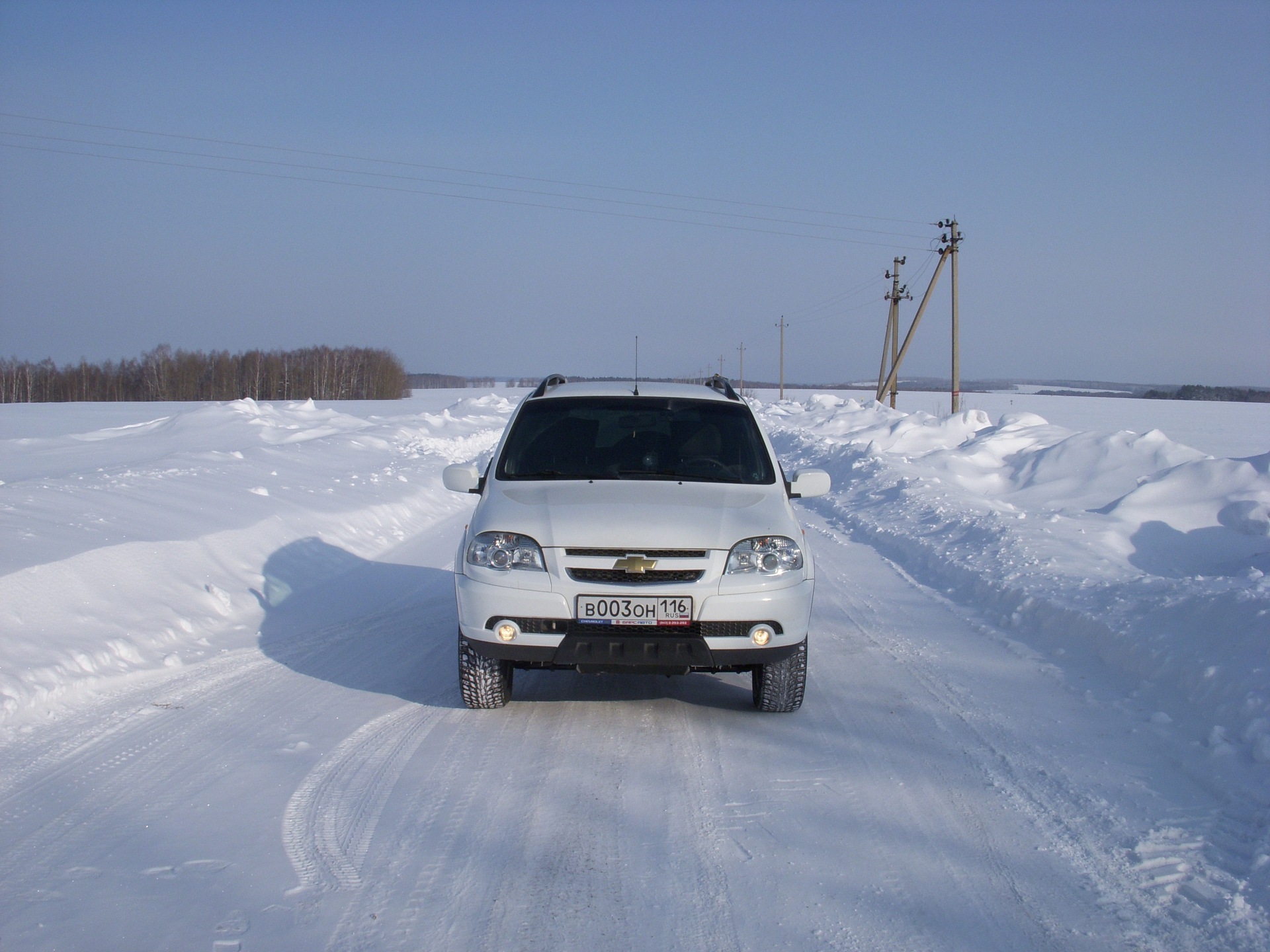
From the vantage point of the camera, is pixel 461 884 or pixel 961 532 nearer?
pixel 461 884

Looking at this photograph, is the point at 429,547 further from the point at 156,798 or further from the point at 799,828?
the point at 799,828

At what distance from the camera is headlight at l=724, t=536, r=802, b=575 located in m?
4.35

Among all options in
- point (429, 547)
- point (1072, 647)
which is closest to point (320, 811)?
point (1072, 647)

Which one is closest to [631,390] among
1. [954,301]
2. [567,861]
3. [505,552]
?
[505,552]

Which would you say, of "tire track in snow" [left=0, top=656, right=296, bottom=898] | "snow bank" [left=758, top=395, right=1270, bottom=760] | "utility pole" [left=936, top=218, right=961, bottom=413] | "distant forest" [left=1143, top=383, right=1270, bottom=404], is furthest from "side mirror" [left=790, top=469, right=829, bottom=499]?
"distant forest" [left=1143, top=383, right=1270, bottom=404]

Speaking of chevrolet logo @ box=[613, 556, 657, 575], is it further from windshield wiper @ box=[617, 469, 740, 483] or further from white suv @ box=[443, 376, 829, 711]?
windshield wiper @ box=[617, 469, 740, 483]

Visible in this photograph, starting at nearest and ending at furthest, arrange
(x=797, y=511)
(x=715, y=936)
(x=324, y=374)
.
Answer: (x=715, y=936), (x=797, y=511), (x=324, y=374)

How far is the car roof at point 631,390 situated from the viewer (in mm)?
5738

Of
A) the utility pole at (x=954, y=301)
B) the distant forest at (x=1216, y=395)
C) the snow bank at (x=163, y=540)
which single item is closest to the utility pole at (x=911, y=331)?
the utility pole at (x=954, y=301)

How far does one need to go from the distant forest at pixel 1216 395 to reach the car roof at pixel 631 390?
271ft

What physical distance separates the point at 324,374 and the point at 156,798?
97.2 m

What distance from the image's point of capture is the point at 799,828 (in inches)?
135

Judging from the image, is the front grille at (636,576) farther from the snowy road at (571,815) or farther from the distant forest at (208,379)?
the distant forest at (208,379)

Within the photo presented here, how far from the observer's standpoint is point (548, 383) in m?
6.29
